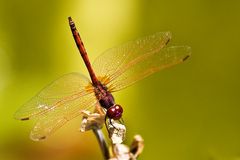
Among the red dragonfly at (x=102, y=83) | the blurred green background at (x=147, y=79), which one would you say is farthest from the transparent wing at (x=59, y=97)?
the blurred green background at (x=147, y=79)

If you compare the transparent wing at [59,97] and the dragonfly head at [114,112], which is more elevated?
the transparent wing at [59,97]

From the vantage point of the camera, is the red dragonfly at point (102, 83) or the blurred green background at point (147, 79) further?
the blurred green background at point (147, 79)

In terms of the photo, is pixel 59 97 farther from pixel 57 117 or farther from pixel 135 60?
pixel 135 60

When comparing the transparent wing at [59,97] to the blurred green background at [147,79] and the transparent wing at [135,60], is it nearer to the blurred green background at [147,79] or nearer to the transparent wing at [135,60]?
the transparent wing at [135,60]

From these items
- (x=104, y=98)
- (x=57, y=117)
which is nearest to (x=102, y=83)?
(x=104, y=98)

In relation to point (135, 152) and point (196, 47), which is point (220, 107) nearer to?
point (196, 47)

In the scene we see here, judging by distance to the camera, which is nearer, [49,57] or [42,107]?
[42,107]

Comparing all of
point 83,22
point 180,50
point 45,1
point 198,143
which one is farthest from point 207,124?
point 45,1
